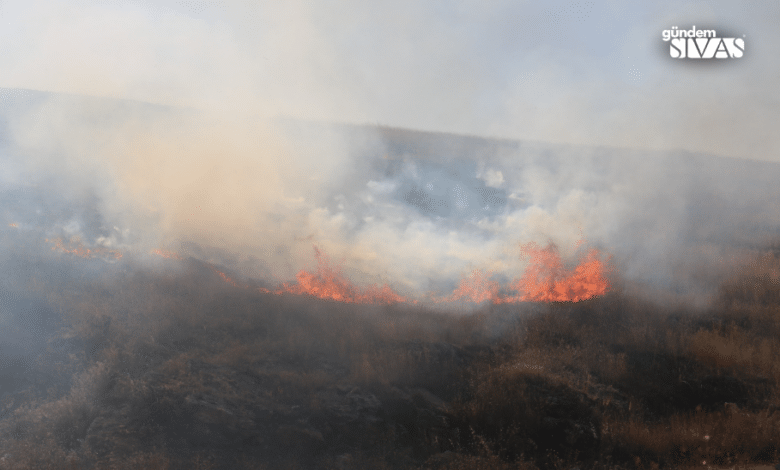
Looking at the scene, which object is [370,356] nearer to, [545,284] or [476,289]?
[476,289]

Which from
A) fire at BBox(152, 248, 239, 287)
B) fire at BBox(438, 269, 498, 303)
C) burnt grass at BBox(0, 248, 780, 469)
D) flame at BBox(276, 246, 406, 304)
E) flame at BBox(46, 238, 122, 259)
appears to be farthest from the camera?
flame at BBox(46, 238, 122, 259)

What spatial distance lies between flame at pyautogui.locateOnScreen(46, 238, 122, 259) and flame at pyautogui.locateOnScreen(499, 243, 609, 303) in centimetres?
939

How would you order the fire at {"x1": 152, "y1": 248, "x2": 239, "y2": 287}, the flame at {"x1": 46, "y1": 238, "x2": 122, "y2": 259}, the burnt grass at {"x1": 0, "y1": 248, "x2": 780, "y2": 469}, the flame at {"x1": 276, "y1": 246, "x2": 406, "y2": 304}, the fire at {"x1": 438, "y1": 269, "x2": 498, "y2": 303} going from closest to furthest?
the burnt grass at {"x1": 0, "y1": 248, "x2": 780, "y2": 469} < the flame at {"x1": 276, "y1": 246, "x2": 406, "y2": 304} < the fire at {"x1": 152, "y1": 248, "x2": 239, "y2": 287} < the fire at {"x1": 438, "y1": 269, "x2": 498, "y2": 303} < the flame at {"x1": 46, "y1": 238, "x2": 122, "y2": 259}

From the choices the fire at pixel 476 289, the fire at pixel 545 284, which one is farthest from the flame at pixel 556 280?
the fire at pixel 476 289

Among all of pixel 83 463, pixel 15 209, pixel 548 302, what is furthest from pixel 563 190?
pixel 15 209

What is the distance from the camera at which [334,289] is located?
387 inches

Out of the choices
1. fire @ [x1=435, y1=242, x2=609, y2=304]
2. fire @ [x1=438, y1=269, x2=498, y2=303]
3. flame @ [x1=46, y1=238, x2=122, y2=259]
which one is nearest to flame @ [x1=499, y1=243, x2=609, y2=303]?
fire @ [x1=435, y1=242, x2=609, y2=304]

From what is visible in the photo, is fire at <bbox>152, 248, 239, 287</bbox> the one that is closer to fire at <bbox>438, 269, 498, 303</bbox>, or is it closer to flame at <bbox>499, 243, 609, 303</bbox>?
fire at <bbox>438, 269, 498, 303</bbox>

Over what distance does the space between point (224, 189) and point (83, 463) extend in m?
8.41

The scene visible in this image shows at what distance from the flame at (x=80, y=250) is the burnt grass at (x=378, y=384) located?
49.5 inches

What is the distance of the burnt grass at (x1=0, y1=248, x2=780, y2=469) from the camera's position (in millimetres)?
5387

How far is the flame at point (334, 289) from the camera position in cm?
961

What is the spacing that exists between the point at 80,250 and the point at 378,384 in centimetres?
851

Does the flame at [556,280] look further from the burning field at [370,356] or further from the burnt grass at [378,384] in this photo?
the burnt grass at [378,384]
